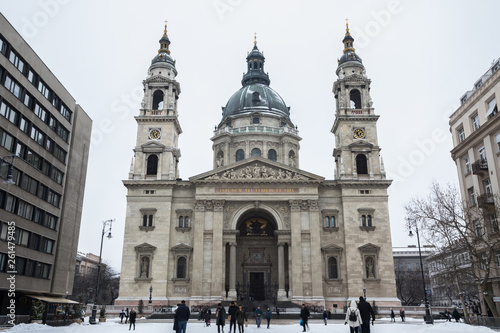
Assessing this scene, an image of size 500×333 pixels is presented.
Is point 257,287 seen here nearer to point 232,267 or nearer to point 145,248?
point 232,267

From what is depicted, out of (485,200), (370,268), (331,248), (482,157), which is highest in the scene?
(482,157)

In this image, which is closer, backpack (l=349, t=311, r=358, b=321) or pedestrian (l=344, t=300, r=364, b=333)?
pedestrian (l=344, t=300, r=364, b=333)

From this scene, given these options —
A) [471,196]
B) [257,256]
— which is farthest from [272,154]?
[471,196]

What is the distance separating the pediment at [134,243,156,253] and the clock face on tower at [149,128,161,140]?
1272 cm

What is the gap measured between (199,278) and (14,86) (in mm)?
24684

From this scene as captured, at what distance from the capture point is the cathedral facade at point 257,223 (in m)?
46.0

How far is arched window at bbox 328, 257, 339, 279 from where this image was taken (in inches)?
1858

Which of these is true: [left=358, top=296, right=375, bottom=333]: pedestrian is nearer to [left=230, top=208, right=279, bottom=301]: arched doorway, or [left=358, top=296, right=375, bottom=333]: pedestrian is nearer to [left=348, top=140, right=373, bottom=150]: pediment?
[left=230, top=208, right=279, bottom=301]: arched doorway

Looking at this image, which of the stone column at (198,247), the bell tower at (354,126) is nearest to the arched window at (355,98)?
the bell tower at (354,126)

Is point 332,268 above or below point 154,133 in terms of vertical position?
below

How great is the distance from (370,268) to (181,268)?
19.9 meters

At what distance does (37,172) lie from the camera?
35.7 metres

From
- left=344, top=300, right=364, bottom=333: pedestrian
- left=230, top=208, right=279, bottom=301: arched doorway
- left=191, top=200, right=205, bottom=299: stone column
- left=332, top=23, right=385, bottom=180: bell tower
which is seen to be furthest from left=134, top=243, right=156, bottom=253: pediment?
left=344, top=300, right=364, bottom=333: pedestrian

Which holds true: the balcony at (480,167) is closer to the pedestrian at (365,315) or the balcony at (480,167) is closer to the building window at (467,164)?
the building window at (467,164)
